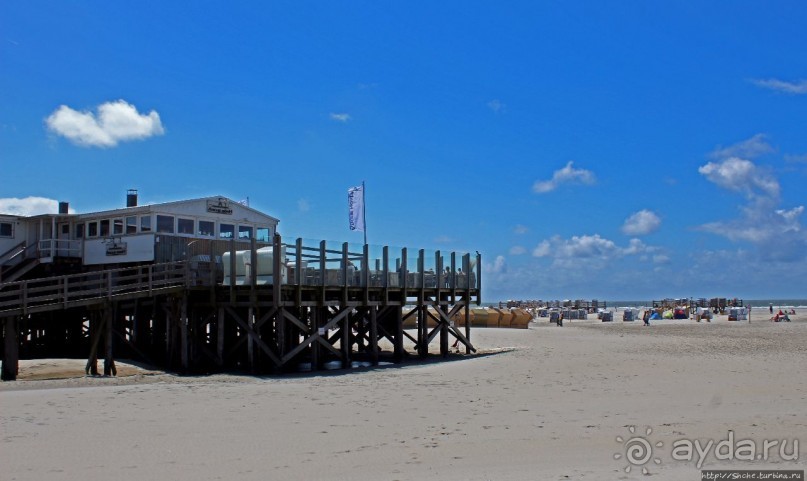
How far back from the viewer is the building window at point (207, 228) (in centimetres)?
2723

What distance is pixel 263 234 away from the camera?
29547 millimetres

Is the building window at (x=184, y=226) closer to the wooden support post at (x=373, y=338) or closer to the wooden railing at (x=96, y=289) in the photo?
the wooden railing at (x=96, y=289)

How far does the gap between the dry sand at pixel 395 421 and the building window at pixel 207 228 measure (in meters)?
6.36

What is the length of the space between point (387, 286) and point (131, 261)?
28.8ft

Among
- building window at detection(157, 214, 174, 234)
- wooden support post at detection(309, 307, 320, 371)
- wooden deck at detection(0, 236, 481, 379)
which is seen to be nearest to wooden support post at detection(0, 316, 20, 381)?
wooden deck at detection(0, 236, 481, 379)

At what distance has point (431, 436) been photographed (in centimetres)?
1160

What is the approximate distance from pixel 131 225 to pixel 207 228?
2614 mm

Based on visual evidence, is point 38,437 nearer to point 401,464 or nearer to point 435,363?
point 401,464

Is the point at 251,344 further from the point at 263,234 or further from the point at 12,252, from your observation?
the point at 12,252

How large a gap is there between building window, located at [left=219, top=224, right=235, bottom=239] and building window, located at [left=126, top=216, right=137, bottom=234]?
305 cm

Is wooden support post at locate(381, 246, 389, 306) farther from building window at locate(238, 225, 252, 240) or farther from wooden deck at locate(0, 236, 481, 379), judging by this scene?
building window at locate(238, 225, 252, 240)

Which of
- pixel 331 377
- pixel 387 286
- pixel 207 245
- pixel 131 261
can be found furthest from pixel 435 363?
pixel 131 261

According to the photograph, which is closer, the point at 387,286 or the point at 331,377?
the point at 331,377

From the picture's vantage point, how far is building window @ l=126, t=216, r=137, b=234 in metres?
26.2
